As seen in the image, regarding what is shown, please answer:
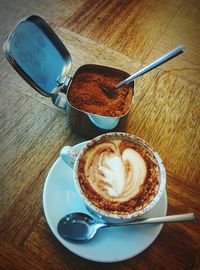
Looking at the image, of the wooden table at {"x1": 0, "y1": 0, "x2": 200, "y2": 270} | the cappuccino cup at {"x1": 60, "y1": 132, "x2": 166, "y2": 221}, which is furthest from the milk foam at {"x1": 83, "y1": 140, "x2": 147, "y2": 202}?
the wooden table at {"x1": 0, "y1": 0, "x2": 200, "y2": 270}

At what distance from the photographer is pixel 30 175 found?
780 millimetres

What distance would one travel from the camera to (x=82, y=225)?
2.21 ft

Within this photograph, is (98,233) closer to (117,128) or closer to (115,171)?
(115,171)

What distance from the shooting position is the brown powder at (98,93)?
2.59 feet

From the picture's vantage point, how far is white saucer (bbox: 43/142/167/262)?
65 centimetres

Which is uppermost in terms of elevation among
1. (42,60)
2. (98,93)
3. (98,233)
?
(42,60)

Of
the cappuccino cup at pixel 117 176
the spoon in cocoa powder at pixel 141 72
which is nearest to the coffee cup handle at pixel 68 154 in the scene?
the cappuccino cup at pixel 117 176

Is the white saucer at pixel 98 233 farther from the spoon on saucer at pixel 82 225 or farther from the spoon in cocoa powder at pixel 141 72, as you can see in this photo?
the spoon in cocoa powder at pixel 141 72

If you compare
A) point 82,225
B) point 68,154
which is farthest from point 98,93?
point 82,225

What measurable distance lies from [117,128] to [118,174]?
174 millimetres

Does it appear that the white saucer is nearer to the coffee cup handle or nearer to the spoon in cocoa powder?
the coffee cup handle

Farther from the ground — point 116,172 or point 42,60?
point 42,60

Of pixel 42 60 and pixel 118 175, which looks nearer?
pixel 118 175

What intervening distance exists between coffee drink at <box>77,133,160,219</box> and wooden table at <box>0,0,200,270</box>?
3.7 inches
